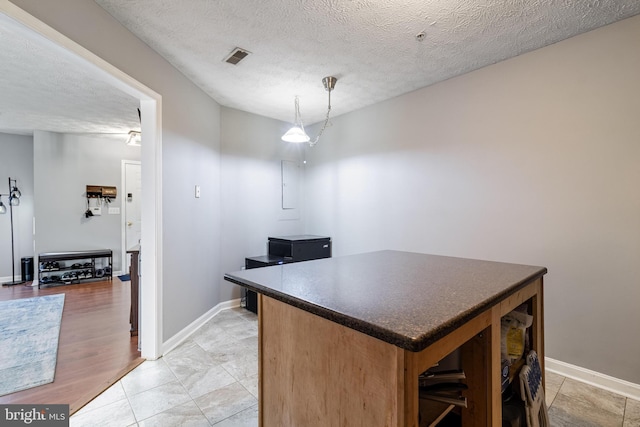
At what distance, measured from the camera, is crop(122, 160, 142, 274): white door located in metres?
5.35

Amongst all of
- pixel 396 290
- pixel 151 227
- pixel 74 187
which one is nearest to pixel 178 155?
pixel 151 227

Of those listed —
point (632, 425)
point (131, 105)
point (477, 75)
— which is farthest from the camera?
Answer: point (131, 105)

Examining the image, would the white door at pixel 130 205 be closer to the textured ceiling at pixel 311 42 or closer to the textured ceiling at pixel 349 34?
the textured ceiling at pixel 311 42

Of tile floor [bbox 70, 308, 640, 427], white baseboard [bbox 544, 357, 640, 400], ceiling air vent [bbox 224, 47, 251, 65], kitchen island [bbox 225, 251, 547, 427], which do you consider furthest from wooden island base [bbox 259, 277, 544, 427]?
ceiling air vent [bbox 224, 47, 251, 65]

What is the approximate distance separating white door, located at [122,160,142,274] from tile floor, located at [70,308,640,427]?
379 centimetres

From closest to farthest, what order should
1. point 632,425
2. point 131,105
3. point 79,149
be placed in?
point 632,425 < point 131,105 < point 79,149

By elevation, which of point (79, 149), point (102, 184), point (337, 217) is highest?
point (79, 149)

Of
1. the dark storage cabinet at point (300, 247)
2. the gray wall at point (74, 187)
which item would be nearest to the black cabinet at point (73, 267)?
the gray wall at point (74, 187)

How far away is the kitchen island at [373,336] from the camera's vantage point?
2.37 ft

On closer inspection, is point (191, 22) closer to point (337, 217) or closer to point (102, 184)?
point (337, 217)

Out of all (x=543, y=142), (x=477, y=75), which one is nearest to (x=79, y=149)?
(x=477, y=75)

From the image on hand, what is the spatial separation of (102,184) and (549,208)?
6.32 meters

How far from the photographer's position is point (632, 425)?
5.25 feet

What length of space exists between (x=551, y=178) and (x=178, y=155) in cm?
297
